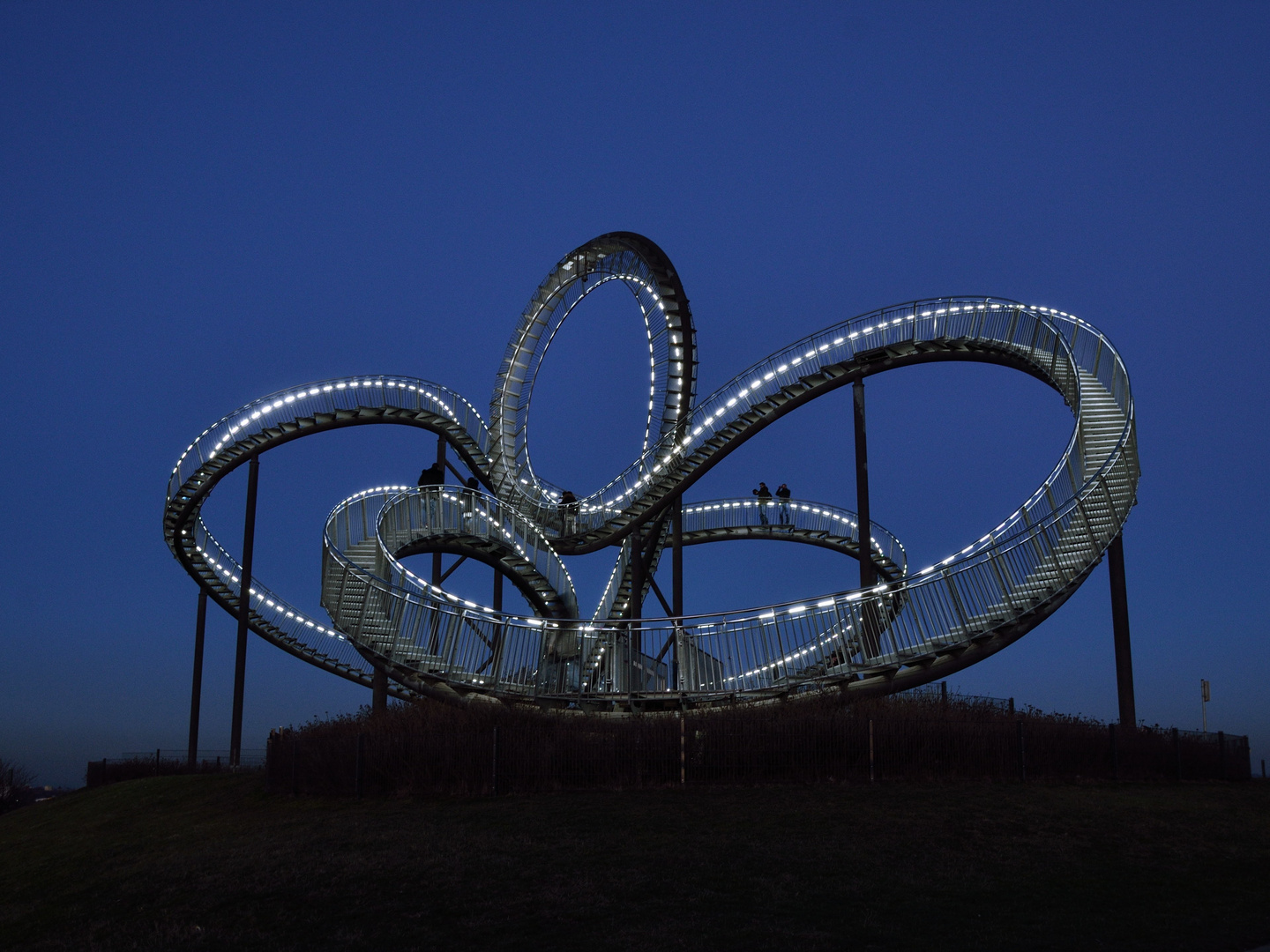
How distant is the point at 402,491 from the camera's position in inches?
1039

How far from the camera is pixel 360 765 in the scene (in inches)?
699

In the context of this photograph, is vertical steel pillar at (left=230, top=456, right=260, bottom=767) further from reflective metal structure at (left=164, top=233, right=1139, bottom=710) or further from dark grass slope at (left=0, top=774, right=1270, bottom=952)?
dark grass slope at (left=0, top=774, right=1270, bottom=952)

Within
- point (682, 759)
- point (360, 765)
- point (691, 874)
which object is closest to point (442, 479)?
point (360, 765)

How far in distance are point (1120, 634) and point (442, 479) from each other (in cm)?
1701

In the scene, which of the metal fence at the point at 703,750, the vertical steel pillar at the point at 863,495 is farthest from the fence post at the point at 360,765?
the vertical steel pillar at the point at 863,495

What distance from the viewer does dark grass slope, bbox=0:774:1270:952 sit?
34.4 feet

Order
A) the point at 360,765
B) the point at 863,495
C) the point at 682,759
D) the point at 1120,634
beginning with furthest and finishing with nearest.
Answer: the point at 863,495 → the point at 1120,634 → the point at 360,765 → the point at 682,759

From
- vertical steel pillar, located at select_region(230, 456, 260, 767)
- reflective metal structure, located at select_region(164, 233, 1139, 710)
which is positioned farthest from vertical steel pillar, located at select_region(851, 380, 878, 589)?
vertical steel pillar, located at select_region(230, 456, 260, 767)

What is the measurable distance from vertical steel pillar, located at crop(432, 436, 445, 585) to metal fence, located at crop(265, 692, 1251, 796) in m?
10.4

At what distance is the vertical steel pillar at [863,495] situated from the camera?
74.7ft

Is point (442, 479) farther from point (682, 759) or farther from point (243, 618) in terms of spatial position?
point (682, 759)

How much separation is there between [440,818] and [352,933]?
4.37 metres

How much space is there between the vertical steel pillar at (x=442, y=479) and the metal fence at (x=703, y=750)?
1036cm

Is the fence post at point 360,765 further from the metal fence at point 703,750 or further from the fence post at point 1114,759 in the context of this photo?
the fence post at point 1114,759
